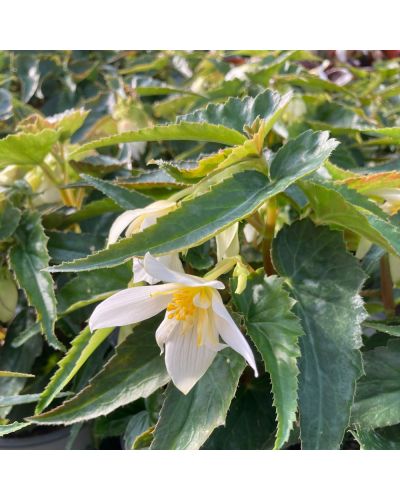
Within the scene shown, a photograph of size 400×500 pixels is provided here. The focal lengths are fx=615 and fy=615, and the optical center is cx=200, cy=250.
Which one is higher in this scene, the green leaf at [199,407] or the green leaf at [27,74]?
the green leaf at [199,407]

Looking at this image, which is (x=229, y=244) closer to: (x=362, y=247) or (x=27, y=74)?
(x=362, y=247)

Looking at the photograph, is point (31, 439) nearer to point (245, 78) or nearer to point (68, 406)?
point (68, 406)

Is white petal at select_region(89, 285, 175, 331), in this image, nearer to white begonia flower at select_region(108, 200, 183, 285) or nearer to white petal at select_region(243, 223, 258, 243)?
white begonia flower at select_region(108, 200, 183, 285)

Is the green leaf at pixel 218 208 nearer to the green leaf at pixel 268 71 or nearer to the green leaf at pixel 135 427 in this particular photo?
the green leaf at pixel 135 427

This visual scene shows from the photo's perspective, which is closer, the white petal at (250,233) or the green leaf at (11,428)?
the green leaf at (11,428)

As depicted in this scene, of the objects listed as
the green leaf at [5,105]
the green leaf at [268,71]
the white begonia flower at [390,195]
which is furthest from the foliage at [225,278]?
the green leaf at [268,71]

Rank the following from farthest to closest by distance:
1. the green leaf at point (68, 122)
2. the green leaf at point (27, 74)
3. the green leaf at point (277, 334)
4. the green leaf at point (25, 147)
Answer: the green leaf at point (27, 74) < the green leaf at point (68, 122) < the green leaf at point (25, 147) < the green leaf at point (277, 334)

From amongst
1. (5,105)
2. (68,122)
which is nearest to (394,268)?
(68,122)
